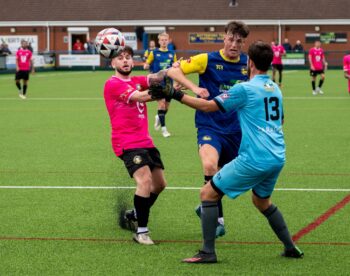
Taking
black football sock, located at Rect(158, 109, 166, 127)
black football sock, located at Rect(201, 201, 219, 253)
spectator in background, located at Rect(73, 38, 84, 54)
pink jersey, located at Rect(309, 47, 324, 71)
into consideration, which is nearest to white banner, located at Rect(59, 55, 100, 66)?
spectator in background, located at Rect(73, 38, 84, 54)

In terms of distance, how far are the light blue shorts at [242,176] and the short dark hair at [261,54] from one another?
81 centimetres

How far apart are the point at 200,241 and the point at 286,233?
Answer: 43.4 inches

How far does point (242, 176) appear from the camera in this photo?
23.1 ft

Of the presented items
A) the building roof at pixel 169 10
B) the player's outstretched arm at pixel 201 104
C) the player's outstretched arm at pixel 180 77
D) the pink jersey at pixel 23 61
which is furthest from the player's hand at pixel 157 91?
the building roof at pixel 169 10

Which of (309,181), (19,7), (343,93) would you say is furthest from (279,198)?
(19,7)

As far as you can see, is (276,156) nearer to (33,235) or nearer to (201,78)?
(201,78)

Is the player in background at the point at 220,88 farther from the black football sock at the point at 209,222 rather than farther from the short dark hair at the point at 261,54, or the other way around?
the short dark hair at the point at 261,54

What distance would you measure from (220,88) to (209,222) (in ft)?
6.02

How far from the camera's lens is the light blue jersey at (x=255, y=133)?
22.9 ft

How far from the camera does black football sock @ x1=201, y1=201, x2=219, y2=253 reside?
7230 mm

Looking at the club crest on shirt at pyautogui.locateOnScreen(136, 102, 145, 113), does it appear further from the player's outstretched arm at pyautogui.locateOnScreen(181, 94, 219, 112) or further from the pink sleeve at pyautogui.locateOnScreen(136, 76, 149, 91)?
the player's outstretched arm at pyautogui.locateOnScreen(181, 94, 219, 112)

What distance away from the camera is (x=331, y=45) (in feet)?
216

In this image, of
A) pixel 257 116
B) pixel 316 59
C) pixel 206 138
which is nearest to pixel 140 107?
pixel 206 138

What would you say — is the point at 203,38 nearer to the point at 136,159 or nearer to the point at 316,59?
the point at 316,59
